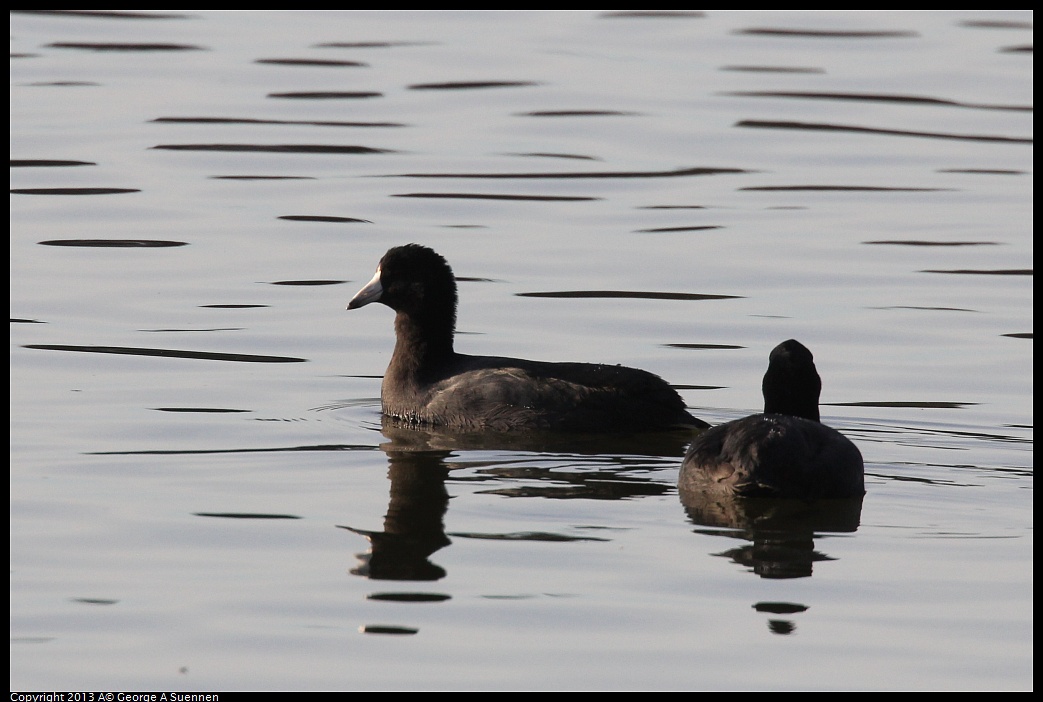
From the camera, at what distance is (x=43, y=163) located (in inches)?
782

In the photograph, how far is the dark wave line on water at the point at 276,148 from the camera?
20.7 metres

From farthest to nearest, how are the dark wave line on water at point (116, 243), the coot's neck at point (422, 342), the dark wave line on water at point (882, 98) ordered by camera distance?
the dark wave line on water at point (882, 98) → the dark wave line on water at point (116, 243) → the coot's neck at point (422, 342)

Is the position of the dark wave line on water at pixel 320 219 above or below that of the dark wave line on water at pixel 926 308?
above

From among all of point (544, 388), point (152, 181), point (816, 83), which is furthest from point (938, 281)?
point (816, 83)

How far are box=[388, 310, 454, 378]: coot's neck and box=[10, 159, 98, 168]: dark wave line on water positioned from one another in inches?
336

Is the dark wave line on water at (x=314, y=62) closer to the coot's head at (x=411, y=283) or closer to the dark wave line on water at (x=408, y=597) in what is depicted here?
the coot's head at (x=411, y=283)

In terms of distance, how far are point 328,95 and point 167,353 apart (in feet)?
35.3

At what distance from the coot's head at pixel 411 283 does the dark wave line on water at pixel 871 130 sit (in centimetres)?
1053

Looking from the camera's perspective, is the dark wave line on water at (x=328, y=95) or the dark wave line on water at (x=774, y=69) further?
the dark wave line on water at (x=774, y=69)

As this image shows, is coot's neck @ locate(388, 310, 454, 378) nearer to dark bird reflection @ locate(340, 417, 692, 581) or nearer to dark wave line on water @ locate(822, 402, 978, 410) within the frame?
dark bird reflection @ locate(340, 417, 692, 581)

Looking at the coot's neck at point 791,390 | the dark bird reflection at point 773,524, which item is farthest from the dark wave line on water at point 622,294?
the dark bird reflection at point 773,524

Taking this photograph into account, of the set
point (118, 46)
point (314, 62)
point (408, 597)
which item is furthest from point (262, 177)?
point (408, 597)

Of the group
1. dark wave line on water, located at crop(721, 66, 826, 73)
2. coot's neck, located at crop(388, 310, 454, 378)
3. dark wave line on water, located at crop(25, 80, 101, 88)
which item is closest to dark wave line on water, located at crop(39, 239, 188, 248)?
coot's neck, located at crop(388, 310, 454, 378)

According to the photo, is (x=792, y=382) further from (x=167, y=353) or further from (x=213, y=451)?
(x=167, y=353)
